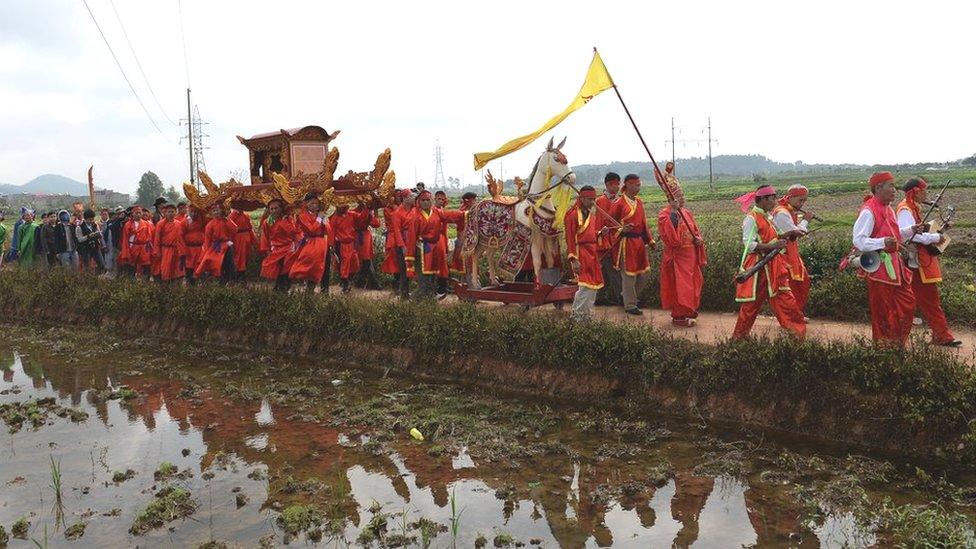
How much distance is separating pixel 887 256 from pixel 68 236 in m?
14.6

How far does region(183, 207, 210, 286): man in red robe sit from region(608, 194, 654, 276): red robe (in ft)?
22.4

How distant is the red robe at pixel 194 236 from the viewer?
12.6 metres

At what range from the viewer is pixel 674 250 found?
8844mm

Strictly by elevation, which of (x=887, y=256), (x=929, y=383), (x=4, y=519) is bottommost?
(x=4, y=519)

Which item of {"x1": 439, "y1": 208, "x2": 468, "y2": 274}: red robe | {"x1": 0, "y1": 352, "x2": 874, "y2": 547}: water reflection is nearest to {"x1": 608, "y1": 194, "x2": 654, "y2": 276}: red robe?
{"x1": 439, "y1": 208, "x2": 468, "y2": 274}: red robe

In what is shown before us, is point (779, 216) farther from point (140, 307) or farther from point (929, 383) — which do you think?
point (140, 307)

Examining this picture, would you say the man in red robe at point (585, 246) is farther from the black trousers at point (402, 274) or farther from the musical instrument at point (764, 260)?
the black trousers at point (402, 274)

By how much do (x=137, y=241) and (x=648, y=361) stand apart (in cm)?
1041

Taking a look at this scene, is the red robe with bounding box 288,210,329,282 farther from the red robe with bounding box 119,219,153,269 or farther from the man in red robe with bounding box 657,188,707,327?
the man in red robe with bounding box 657,188,707,327

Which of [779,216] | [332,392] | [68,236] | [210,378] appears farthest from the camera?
[68,236]

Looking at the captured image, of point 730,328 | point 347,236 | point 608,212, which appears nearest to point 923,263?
point 730,328

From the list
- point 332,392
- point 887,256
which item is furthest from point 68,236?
point 887,256

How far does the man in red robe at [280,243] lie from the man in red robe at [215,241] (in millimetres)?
1026

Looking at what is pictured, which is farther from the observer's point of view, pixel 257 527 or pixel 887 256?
pixel 887 256
